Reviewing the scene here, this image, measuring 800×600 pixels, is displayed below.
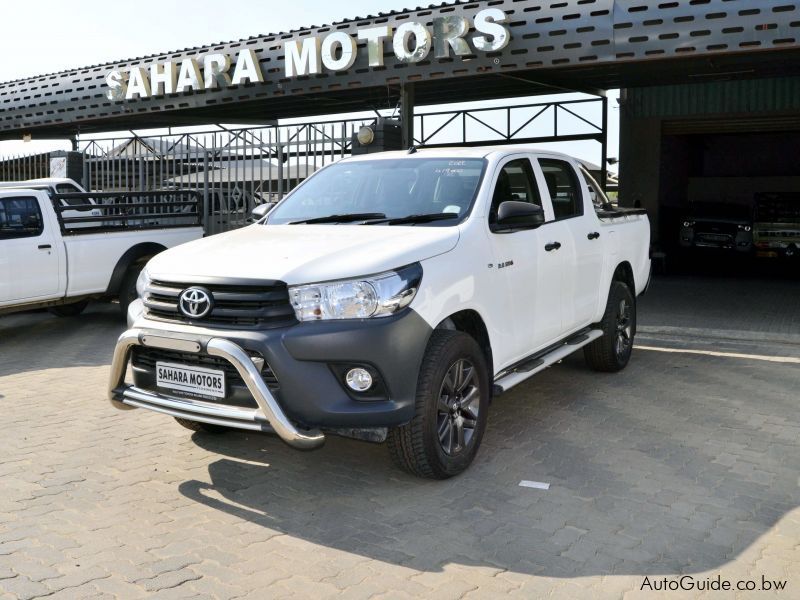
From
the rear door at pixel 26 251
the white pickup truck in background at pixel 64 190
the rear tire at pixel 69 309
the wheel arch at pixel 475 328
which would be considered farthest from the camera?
the rear tire at pixel 69 309

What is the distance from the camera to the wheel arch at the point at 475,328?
16.0 feet

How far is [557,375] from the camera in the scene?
294 inches

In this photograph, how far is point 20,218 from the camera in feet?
30.3

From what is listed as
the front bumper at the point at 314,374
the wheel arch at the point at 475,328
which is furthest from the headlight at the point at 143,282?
the wheel arch at the point at 475,328

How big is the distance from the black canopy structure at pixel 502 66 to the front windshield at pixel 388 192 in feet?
16.8

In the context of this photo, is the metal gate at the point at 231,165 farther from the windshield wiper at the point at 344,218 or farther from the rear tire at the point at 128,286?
the windshield wiper at the point at 344,218

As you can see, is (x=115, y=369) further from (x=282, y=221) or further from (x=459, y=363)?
(x=459, y=363)

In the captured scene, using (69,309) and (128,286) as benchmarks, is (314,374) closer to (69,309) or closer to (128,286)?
(128,286)

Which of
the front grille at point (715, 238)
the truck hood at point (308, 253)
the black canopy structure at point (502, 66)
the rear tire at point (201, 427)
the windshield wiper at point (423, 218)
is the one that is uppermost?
the black canopy structure at point (502, 66)

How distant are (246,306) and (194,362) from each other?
A: 46cm

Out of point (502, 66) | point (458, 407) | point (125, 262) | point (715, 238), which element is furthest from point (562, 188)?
point (715, 238)

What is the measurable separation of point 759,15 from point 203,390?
24.9ft

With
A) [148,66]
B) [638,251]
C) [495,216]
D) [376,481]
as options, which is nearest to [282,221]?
[495,216]

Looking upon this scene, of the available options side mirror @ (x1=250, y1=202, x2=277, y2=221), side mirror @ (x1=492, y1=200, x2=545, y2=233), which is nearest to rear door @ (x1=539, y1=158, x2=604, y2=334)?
side mirror @ (x1=492, y1=200, x2=545, y2=233)
